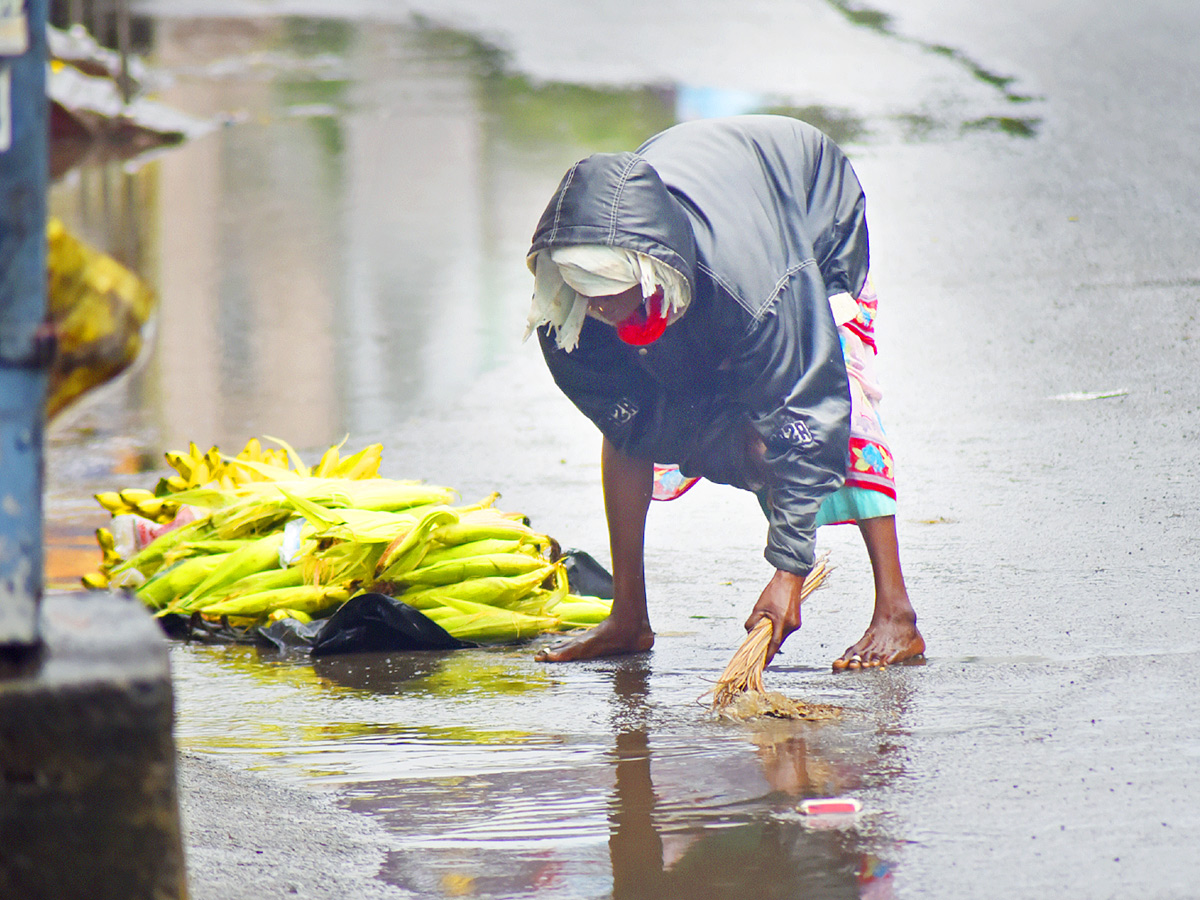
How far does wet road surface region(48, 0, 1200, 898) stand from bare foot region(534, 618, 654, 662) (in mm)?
84

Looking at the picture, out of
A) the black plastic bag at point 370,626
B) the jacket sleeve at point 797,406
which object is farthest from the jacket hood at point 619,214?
the black plastic bag at point 370,626

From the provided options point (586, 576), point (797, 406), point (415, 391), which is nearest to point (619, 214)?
point (797, 406)

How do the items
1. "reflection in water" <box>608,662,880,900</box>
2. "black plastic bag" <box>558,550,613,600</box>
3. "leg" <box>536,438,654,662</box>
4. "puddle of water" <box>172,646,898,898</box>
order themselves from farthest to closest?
"black plastic bag" <box>558,550,613,600</box> < "leg" <box>536,438,654,662</box> < "puddle of water" <box>172,646,898,898</box> < "reflection in water" <box>608,662,880,900</box>

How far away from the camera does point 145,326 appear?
86.7 inches

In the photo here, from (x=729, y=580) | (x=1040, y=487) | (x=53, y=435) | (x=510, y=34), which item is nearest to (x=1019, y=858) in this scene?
(x=729, y=580)

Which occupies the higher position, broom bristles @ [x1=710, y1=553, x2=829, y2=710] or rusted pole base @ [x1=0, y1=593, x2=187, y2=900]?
rusted pole base @ [x1=0, y1=593, x2=187, y2=900]

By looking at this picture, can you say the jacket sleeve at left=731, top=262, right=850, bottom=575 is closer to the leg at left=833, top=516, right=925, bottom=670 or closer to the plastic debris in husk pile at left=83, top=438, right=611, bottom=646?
the leg at left=833, top=516, right=925, bottom=670

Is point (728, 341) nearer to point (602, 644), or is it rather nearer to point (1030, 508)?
point (602, 644)

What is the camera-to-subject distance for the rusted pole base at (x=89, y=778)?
197 cm

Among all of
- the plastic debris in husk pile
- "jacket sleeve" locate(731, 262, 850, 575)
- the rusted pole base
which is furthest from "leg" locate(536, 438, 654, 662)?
the rusted pole base

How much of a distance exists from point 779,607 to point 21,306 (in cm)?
219

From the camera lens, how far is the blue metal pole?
6.55ft

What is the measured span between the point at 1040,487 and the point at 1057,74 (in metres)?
9.10

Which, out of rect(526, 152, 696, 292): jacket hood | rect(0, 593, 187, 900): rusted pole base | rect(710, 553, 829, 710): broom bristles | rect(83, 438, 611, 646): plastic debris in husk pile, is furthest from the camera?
rect(83, 438, 611, 646): plastic debris in husk pile
